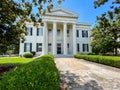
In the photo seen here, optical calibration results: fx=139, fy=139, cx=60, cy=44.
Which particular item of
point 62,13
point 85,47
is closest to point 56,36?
point 62,13

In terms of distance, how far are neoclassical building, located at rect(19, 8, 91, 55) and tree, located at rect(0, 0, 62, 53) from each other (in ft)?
57.3

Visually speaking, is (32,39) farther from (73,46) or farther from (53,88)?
(53,88)

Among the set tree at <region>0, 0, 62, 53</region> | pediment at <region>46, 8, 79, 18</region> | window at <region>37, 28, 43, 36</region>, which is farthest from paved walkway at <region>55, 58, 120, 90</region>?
window at <region>37, 28, 43, 36</region>

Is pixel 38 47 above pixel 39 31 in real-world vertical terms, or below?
below

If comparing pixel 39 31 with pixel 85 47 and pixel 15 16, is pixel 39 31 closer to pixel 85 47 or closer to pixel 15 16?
pixel 85 47

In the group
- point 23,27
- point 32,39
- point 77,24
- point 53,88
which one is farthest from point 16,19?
point 77,24

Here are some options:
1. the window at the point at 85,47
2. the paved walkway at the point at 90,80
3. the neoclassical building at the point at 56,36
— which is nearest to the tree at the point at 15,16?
the paved walkway at the point at 90,80

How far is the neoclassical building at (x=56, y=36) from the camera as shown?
98.1ft

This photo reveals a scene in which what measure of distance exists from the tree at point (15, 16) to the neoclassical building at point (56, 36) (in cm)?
1748

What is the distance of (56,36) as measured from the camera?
3070 cm

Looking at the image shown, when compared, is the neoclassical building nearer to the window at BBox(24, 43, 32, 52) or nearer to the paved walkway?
the window at BBox(24, 43, 32, 52)

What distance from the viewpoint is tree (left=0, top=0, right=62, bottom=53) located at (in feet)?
31.7

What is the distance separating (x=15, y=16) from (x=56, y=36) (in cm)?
2010

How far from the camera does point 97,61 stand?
1666cm
